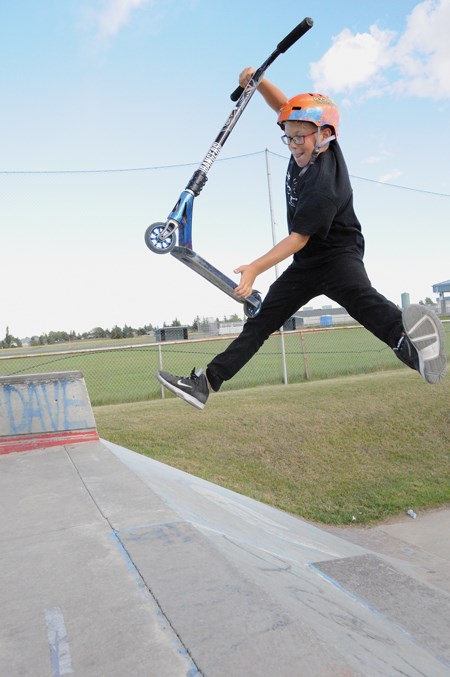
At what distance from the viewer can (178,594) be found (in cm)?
237

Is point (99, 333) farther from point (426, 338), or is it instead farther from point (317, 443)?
point (426, 338)

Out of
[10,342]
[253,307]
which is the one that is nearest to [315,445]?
[253,307]

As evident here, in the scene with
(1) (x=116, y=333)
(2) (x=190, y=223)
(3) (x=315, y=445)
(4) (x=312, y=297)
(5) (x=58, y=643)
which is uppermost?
(2) (x=190, y=223)

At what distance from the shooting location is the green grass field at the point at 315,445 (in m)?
8.07

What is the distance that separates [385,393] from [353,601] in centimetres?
875

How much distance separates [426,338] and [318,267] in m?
0.85

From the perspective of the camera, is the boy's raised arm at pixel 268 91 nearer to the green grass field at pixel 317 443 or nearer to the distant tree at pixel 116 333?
the green grass field at pixel 317 443

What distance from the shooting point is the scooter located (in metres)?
3.86

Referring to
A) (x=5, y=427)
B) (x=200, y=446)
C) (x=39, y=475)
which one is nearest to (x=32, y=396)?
(x=5, y=427)

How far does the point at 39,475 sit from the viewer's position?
16.6 feet

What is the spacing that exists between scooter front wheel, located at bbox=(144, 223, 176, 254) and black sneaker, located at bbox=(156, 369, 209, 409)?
95 cm

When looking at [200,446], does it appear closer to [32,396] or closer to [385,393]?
[32,396]

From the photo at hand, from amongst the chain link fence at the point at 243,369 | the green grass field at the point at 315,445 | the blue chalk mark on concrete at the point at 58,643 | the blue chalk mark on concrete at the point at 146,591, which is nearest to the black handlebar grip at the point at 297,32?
the blue chalk mark on concrete at the point at 146,591

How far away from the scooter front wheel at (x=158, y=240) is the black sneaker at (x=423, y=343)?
1606 mm
